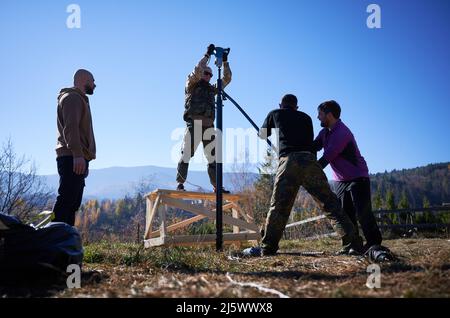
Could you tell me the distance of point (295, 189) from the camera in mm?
4578

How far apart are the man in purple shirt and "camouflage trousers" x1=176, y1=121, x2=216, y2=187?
2.20m

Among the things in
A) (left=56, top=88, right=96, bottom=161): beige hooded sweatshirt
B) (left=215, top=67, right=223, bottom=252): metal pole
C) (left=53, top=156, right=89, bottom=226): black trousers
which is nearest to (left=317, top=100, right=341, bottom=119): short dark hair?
(left=215, top=67, right=223, bottom=252): metal pole

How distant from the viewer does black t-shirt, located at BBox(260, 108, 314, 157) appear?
4.71 m

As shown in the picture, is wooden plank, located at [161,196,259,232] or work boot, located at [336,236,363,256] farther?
wooden plank, located at [161,196,259,232]

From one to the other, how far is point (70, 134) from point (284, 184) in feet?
9.39

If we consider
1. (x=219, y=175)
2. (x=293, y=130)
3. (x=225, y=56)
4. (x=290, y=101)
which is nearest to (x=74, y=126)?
(x=219, y=175)

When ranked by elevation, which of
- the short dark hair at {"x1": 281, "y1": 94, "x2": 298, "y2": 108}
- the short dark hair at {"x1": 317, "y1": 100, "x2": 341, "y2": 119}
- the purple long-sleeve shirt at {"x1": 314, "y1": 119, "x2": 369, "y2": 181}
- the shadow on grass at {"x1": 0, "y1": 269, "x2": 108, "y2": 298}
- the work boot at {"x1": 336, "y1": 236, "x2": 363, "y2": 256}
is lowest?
the work boot at {"x1": 336, "y1": 236, "x2": 363, "y2": 256}

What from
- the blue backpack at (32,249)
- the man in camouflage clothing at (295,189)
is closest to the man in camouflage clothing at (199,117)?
the man in camouflage clothing at (295,189)

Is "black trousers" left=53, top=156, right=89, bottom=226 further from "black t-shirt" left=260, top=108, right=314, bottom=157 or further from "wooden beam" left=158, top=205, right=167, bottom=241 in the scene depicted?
"black t-shirt" left=260, top=108, right=314, bottom=157

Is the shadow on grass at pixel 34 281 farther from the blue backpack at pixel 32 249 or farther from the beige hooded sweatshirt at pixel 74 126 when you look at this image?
the beige hooded sweatshirt at pixel 74 126

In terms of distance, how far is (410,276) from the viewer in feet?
7.45

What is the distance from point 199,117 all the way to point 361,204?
3.39 m

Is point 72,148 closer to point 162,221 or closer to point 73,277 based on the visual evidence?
point 73,277
